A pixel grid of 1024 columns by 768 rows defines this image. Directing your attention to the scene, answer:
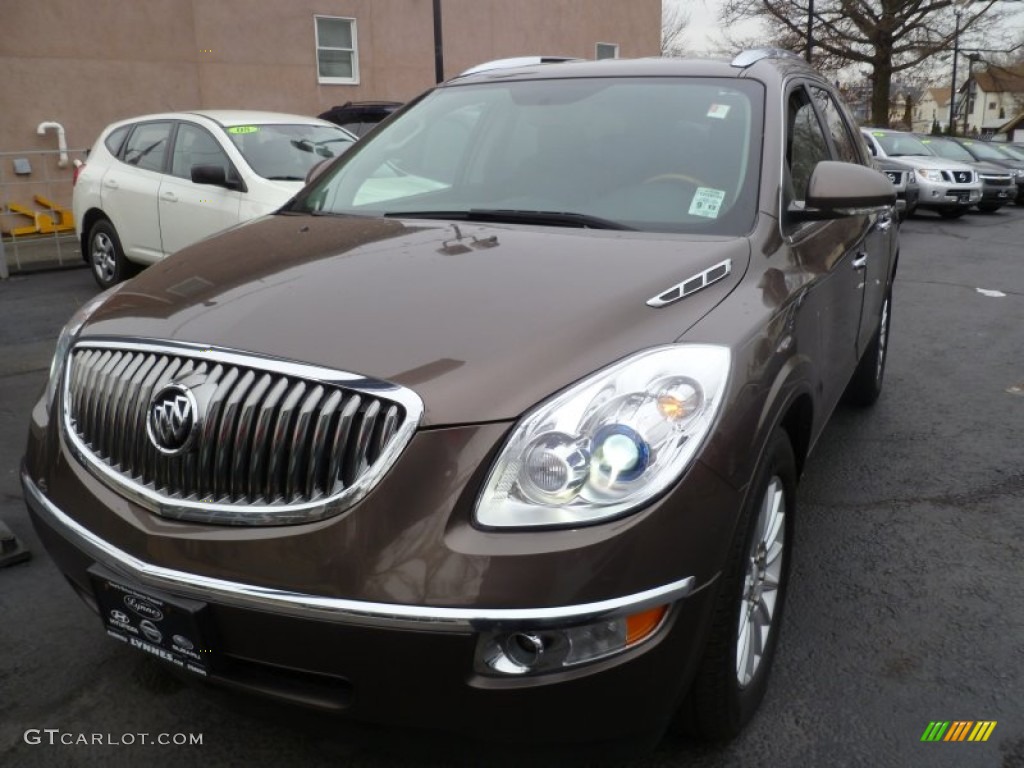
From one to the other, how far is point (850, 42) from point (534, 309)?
3358 cm

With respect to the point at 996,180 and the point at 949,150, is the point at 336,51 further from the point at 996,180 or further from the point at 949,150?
the point at 996,180

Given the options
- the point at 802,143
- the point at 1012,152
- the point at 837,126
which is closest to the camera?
the point at 802,143

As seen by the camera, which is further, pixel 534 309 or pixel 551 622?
pixel 534 309

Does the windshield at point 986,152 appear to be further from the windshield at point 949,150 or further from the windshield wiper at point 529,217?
the windshield wiper at point 529,217

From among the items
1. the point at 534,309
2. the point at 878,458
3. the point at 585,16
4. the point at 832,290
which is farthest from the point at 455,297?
the point at 585,16

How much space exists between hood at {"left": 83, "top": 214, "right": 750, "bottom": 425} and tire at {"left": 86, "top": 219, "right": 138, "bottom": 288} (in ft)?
20.1

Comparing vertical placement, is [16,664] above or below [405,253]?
below

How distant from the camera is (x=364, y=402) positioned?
185 cm

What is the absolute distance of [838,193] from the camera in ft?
9.18

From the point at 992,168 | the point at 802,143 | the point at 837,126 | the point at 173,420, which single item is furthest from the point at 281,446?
the point at 992,168

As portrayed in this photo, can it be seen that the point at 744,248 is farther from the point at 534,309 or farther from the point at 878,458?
the point at 878,458

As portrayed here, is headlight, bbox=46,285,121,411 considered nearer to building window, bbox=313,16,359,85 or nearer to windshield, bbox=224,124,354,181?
windshield, bbox=224,124,354,181

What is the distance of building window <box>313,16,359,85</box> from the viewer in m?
16.5

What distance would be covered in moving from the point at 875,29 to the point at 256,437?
109 ft
